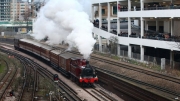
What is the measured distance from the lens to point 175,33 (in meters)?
43.6

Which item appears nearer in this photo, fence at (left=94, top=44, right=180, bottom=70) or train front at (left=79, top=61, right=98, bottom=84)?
train front at (left=79, top=61, right=98, bottom=84)

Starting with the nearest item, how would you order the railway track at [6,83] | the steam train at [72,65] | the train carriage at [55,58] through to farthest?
the railway track at [6,83] < the steam train at [72,65] < the train carriage at [55,58]

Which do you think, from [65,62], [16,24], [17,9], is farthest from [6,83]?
[17,9]

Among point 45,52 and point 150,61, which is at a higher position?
point 45,52

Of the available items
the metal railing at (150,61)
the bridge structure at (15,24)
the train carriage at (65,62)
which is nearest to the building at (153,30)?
the metal railing at (150,61)

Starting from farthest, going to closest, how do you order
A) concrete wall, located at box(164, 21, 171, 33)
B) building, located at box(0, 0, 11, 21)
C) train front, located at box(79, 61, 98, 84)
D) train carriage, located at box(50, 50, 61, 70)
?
building, located at box(0, 0, 11, 21), concrete wall, located at box(164, 21, 171, 33), train carriage, located at box(50, 50, 61, 70), train front, located at box(79, 61, 98, 84)

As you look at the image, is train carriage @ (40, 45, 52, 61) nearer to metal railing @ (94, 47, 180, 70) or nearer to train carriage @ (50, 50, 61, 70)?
train carriage @ (50, 50, 61, 70)

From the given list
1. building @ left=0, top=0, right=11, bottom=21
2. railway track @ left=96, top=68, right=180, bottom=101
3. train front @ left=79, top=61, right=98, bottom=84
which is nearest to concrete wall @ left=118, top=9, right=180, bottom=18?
railway track @ left=96, top=68, right=180, bottom=101

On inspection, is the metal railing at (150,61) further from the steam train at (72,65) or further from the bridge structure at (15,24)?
the bridge structure at (15,24)

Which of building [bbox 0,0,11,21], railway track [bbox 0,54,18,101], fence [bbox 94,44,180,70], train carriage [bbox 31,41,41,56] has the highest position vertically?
building [bbox 0,0,11,21]

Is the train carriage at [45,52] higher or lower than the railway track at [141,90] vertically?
higher

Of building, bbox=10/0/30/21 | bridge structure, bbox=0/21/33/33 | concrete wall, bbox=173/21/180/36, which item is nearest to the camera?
concrete wall, bbox=173/21/180/36

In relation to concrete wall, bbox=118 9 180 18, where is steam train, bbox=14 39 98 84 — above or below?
below

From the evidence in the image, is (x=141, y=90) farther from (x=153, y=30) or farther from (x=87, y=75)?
(x=153, y=30)
